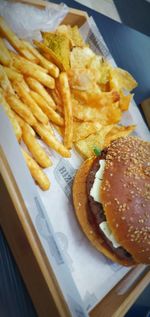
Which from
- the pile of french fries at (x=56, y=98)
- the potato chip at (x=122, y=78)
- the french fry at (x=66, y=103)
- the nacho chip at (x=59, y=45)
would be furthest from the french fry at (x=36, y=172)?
the potato chip at (x=122, y=78)

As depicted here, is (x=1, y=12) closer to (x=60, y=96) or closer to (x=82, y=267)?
(x=60, y=96)

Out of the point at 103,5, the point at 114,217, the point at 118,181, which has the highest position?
the point at 103,5

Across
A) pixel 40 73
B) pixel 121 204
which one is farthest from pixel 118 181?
pixel 40 73

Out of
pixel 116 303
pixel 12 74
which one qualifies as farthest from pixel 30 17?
pixel 116 303

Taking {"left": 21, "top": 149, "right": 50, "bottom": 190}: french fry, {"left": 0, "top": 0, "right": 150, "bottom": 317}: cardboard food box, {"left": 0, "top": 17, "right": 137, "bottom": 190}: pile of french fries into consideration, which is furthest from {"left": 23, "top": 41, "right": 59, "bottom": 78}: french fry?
{"left": 0, "top": 0, "right": 150, "bottom": 317}: cardboard food box

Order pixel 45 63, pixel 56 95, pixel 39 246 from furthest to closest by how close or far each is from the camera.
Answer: pixel 56 95
pixel 45 63
pixel 39 246

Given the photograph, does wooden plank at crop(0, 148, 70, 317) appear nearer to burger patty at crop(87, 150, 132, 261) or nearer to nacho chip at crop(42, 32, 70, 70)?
burger patty at crop(87, 150, 132, 261)

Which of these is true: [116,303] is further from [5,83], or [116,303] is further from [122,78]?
[122,78]
